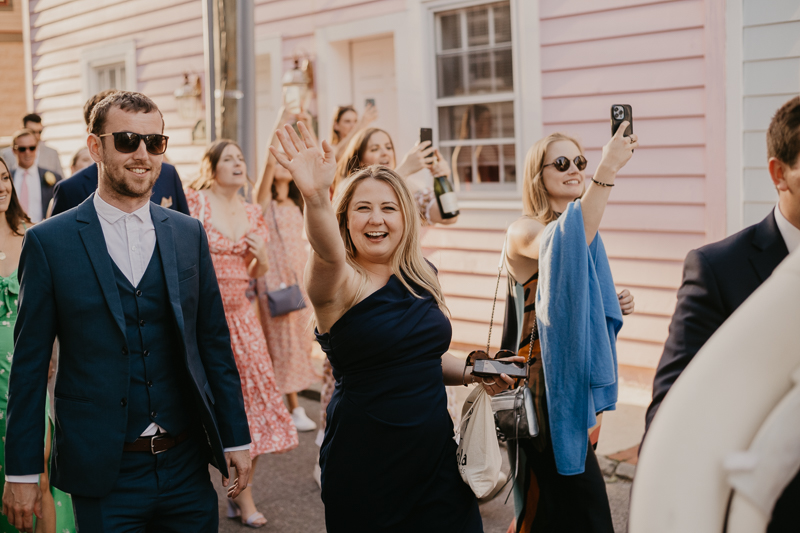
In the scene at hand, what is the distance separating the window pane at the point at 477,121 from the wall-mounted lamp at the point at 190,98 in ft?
13.7

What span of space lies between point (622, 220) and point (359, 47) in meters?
3.79

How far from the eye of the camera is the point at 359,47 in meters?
8.70

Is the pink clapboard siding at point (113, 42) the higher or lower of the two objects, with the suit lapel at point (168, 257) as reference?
higher

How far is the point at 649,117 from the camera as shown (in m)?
6.26

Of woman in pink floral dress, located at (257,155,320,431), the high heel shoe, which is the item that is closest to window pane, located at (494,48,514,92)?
woman in pink floral dress, located at (257,155,320,431)

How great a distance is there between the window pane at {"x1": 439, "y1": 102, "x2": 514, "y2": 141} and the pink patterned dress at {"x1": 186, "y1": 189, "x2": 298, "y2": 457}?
334 centimetres

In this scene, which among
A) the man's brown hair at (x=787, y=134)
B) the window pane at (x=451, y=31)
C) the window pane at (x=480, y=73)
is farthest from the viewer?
the window pane at (x=451, y=31)

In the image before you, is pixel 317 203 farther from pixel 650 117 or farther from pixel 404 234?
pixel 650 117

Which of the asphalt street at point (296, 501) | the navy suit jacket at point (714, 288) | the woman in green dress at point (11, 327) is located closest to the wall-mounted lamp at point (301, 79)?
the asphalt street at point (296, 501)

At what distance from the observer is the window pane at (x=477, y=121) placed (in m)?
7.44

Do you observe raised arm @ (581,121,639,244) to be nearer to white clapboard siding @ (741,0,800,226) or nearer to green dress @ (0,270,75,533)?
green dress @ (0,270,75,533)

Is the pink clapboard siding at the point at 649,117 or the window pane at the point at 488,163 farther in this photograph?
the window pane at the point at 488,163

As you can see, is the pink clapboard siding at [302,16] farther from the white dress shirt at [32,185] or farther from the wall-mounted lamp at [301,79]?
the white dress shirt at [32,185]

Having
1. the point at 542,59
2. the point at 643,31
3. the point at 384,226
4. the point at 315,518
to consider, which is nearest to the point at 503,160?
the point at 542,59
